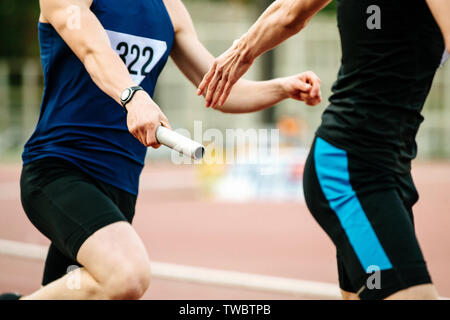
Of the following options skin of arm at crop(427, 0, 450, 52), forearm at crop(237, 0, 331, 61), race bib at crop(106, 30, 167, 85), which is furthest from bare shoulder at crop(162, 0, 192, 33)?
skin of arm at crop(427, 0, 450, 52)

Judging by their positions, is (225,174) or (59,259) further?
(225,174)

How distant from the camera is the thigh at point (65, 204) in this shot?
105 inches

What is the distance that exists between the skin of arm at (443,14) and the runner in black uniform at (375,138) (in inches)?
8.8

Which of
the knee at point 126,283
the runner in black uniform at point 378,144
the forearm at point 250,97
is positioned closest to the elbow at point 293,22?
the runner in black uniform at point 378,144

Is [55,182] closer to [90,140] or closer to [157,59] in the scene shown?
[90,140]

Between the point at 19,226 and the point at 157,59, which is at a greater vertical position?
the point at 157,59

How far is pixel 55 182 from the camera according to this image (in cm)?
282

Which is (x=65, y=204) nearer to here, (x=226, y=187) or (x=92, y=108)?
(x=92, y=108)

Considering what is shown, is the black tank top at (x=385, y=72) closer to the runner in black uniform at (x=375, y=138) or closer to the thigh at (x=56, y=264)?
the runner in black uniform at (x=375, y=138)

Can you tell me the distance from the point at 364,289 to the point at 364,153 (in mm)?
470

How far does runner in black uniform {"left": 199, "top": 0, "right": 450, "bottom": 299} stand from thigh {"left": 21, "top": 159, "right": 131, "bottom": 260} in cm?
85

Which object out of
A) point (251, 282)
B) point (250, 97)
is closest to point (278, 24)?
point (250, 97)

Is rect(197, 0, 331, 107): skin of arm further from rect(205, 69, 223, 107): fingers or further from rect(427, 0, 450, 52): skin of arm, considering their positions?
rect(427, 0, 450, 52): skin of arm

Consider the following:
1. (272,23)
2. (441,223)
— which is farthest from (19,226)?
(272,23)
